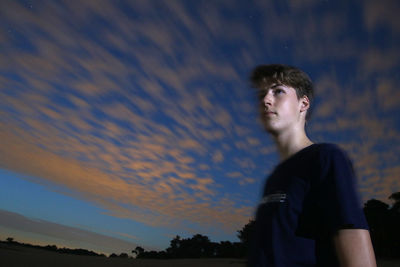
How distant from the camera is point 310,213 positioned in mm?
1541

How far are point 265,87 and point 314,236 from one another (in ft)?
4.35

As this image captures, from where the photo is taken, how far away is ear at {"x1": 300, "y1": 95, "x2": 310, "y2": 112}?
7.51ft

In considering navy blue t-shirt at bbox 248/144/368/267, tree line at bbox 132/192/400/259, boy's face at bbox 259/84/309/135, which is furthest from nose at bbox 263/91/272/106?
tree line at bbox 132/192/400/259

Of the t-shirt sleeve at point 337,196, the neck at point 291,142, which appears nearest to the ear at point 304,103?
the neck at point 291,142

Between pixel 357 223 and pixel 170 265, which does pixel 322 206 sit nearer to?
pixel 357 223

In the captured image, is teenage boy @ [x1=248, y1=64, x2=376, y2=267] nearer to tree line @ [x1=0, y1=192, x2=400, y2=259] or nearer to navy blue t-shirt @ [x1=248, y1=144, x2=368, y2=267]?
navy blue t-shirt @ [x1=248, y1=144, x2=368, y2=267]

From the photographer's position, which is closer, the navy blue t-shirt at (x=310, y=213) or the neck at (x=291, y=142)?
the navy blue t-shirt at (x=310, y=213)

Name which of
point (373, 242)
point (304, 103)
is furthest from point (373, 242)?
point (304, 103)

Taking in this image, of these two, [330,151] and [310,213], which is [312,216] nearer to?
[310,213]

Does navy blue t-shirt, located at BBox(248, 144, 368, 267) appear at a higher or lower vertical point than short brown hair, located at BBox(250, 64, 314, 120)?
lower

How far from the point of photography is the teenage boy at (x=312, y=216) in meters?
1.35

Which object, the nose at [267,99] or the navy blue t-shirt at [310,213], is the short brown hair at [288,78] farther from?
the navy blue t-shirt at [310,213]

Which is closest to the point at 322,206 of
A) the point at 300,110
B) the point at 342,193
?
the point at 342,193

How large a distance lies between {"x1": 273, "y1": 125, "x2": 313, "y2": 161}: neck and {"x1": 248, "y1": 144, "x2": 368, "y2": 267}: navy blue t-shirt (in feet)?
0.85
